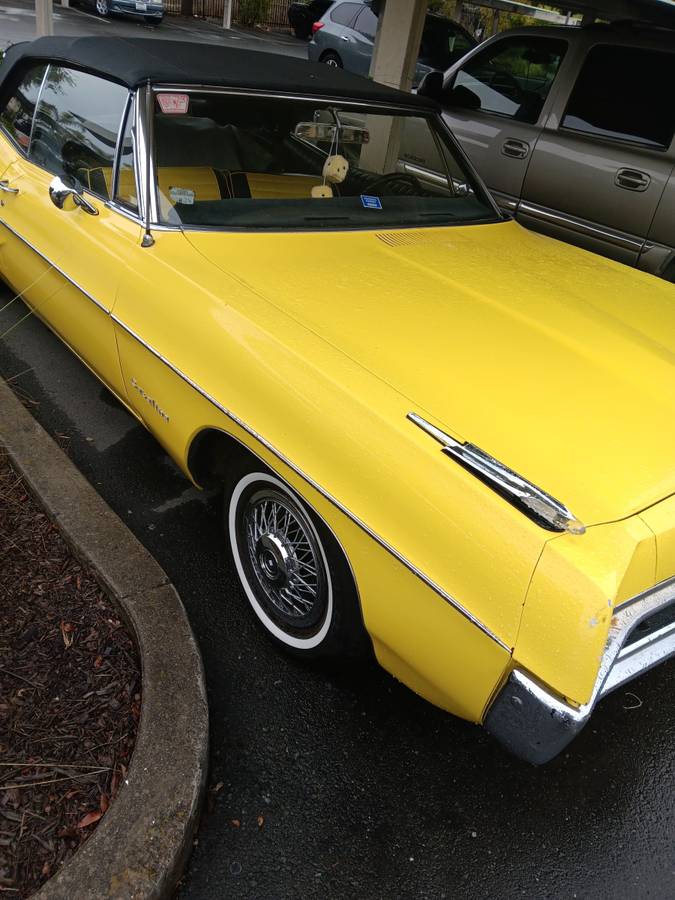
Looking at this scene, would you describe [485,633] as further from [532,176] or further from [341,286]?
[532,176]

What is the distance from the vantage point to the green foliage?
23.9 m

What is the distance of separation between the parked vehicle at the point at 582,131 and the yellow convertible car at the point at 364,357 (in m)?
2.02

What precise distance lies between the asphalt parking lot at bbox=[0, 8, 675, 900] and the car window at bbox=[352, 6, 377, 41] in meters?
12.2

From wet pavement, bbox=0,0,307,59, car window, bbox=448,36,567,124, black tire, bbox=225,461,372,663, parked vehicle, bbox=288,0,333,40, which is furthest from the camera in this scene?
parked vehicle, bbox=288,0,333,40

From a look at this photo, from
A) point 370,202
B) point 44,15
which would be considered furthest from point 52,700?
point 44,15

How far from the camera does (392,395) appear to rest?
6.12 ft

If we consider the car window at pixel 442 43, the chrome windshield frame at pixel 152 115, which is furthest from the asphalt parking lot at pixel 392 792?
the car window at pixel 442 43

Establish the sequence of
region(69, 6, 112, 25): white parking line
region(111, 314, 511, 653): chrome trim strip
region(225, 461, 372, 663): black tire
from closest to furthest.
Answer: region(111, 314, 511, 653): chrome trim strip, region(225, 461, 372, 663): black tire, region(69, 6, 112, 25): white parking line

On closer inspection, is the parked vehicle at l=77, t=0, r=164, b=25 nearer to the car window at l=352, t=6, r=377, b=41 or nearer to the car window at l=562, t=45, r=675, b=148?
the car window at l=352, t=6, r=377, b=41

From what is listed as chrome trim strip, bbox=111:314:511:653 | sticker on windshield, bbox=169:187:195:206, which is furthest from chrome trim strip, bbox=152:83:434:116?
chrome trim strip, bbox=111:314:511:653

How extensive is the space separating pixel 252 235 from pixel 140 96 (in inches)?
26.4

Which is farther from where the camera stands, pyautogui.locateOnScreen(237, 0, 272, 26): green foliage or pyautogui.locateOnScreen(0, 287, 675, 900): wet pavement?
pyautogui.locateOnScreen(237, 0, 272, 26): green foliage

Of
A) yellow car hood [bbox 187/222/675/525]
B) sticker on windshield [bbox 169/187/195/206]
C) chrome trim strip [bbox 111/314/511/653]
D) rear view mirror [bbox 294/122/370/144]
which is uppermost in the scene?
rear view mirror [bbox 294/122/370/144]

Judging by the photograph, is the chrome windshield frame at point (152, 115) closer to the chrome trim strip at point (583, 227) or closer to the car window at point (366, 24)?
the chrome trim strip at point (583, 227)
